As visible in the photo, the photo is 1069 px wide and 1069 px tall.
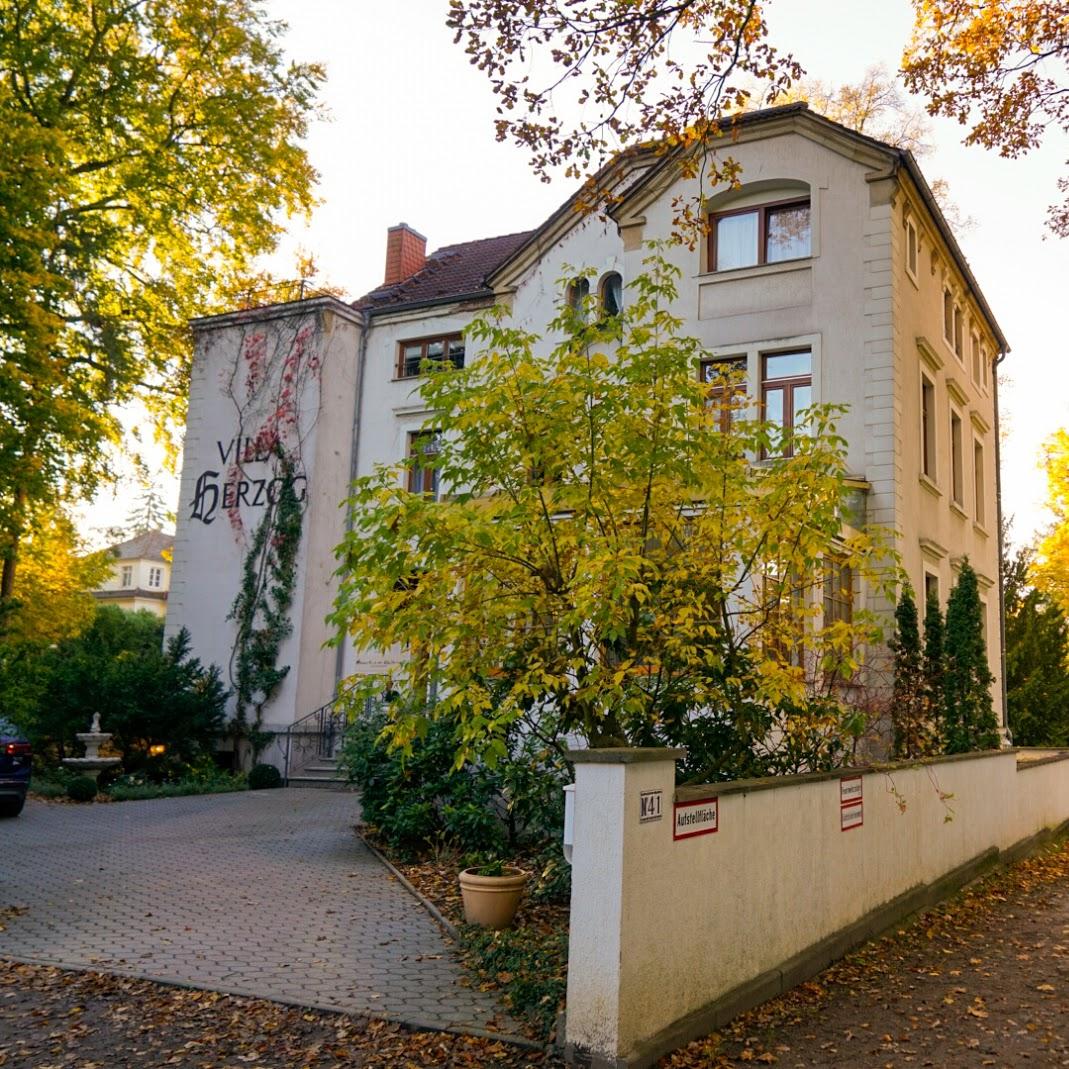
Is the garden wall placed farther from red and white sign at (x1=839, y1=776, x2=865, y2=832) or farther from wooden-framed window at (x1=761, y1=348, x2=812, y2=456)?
wooden-framed window at (x1=761, y1=348, x2=812, y2=456)

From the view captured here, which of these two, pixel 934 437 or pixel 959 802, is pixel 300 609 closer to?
pixel 934 437

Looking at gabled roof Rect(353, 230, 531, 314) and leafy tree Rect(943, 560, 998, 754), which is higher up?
gabled roof Rect(353, 230, 531, 314)

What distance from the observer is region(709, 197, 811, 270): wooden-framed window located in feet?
65.0

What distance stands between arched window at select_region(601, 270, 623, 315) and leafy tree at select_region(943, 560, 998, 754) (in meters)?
8.35

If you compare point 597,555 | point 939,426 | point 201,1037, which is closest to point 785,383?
point 939,426

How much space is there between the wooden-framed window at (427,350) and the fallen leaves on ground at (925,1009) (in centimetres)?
1708

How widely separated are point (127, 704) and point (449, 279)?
1240 centimetres

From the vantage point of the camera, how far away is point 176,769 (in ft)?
70.2

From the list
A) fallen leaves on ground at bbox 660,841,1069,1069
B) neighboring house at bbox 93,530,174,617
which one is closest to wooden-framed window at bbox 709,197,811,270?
fallen leaves on ground at bbox 660,841,1069,1069

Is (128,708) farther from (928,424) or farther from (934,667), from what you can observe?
(928,424)

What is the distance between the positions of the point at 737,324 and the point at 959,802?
32.6 ft

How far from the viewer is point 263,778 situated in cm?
2134

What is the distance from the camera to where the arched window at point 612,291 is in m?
21.7

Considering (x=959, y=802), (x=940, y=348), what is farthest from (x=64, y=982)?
(x=940, y=348)
